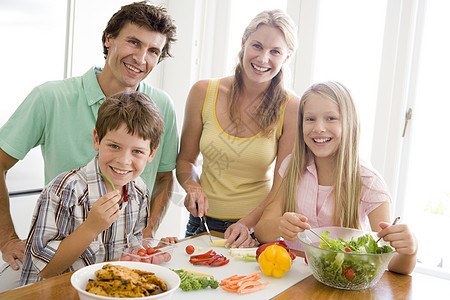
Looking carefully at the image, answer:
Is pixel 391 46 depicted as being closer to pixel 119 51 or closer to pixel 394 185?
pixel 394 185

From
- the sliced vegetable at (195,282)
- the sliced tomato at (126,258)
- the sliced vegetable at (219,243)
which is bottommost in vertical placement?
the sliced vegetable at (219,243)

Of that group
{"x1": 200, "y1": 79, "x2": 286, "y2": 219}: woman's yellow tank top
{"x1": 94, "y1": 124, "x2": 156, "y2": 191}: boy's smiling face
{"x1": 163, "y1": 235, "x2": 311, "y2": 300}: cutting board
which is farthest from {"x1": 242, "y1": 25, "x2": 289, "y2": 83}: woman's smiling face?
{"x1": 163, "y1": 235, "x2": 311, "y2": 300}: cutting board

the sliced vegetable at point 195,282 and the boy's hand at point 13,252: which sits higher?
the sliced vegetable at point 195,282

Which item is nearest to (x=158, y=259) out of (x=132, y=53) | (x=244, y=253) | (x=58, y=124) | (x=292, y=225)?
(x=244, y=253)

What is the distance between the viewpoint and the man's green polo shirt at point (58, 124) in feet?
5.49

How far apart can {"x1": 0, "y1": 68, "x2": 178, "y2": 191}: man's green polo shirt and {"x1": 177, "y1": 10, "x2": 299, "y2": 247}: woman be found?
1.43ft

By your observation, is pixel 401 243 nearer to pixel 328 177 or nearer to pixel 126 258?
pixel 328 177

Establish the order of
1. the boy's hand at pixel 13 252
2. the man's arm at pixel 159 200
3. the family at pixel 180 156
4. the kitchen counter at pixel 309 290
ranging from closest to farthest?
the kitchen counter at pixel 309 290 < the family at pixel 180 156 < the boy's hand at pixel 13 252 < the man's arm at pixel 159 200

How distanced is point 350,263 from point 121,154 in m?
0.73

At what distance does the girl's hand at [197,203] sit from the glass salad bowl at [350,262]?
20.6 inches

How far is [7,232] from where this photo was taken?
1.62m

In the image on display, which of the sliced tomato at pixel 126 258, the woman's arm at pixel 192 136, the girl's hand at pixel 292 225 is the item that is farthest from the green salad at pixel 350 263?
the woman's arm at pixel 192 136

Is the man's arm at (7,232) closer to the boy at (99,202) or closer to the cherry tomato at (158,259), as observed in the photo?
the boy at (99,202)

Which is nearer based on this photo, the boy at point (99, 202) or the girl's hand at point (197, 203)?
the boy at point (99, 202)
